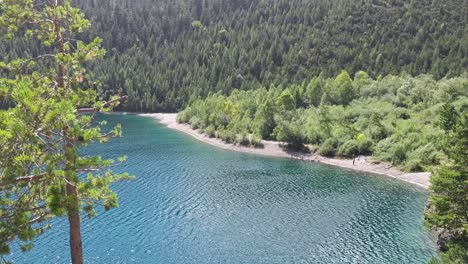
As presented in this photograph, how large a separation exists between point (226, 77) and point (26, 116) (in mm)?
187397

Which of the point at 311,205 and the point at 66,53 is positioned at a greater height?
the point at 66,53

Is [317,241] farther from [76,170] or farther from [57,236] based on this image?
[76,170]

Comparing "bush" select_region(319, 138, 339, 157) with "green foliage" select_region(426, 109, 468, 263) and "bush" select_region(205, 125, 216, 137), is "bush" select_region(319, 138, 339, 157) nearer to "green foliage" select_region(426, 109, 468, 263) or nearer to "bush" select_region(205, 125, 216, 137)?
"bush" select_region(205, 125, 216, 137)

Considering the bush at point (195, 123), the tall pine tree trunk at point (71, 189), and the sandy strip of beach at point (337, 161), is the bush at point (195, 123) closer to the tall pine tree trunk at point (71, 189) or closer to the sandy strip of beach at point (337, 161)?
the sandy strip of beach at point (337, 161)

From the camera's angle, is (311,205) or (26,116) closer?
(26,116)

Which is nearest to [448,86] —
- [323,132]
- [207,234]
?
[323,132]

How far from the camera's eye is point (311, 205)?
63.4 meters

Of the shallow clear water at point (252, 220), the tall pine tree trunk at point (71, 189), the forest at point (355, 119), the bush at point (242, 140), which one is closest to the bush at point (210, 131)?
the forest at point (355, 119)

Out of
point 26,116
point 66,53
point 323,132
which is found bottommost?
point 323,132

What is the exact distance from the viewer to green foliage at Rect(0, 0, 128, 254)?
44.0ft

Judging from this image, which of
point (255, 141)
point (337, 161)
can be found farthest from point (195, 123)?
point (337, 161)

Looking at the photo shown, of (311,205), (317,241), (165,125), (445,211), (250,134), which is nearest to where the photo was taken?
(445,211)

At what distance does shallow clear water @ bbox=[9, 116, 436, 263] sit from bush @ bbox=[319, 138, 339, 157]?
7.00 metres

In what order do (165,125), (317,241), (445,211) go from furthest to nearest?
(165,125)
(317,241)
(445,211)
